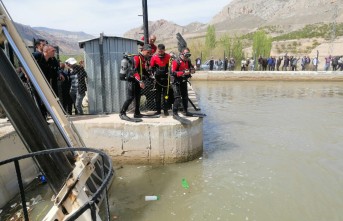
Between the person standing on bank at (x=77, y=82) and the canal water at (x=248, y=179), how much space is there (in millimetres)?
2571

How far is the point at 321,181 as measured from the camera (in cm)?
611

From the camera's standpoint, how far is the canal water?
5.05 metres

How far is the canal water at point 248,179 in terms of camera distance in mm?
5047

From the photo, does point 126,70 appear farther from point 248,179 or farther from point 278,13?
point 278,13

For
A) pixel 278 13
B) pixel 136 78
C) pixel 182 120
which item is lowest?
pixel 182 120

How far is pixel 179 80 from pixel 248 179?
2605 mm

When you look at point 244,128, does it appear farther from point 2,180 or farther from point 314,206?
point 2,180

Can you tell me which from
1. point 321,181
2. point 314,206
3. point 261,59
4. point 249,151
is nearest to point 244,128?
point 249,151

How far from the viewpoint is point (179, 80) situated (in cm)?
723

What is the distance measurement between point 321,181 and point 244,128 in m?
3.94

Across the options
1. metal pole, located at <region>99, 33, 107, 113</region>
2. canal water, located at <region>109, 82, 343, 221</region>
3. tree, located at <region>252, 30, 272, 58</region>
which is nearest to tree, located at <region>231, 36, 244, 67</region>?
tree, located at <region>252, 30, 272, 58</region>

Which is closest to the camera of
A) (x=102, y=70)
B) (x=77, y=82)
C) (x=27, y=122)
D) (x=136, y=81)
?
(x=27, y=122)

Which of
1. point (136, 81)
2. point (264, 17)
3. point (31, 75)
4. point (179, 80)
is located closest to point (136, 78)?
point (136, 81)

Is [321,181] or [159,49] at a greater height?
[159,49]
